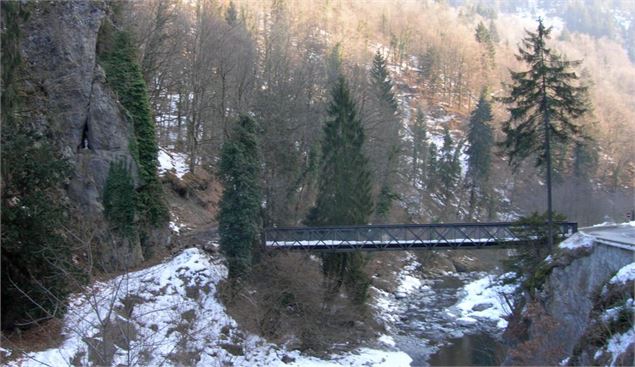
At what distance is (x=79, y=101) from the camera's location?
2198cm

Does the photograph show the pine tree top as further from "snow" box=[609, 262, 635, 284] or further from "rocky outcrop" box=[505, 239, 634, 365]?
"snow" box=[609, 262, 635, 284]

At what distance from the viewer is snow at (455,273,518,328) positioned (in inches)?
1179

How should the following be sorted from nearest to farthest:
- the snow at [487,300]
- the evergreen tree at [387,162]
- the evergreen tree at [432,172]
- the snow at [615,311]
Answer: the snow at [615,311] < the snow at [487,300] < the evergreen tree at [387,162] < the evergreen tree at [432,172]

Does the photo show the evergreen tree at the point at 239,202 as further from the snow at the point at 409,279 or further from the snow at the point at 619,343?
the snow at the point at 409,279

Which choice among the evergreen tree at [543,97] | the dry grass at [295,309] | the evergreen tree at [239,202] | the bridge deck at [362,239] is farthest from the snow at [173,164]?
the evergreen tree at [543,97]

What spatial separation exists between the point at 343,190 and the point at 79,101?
1408cm

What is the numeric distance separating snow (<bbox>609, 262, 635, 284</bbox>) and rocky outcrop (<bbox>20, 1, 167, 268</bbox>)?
16026mm

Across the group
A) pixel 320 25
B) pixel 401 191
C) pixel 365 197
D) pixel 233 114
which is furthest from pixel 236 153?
pixel 320 25

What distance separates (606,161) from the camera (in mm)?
72312

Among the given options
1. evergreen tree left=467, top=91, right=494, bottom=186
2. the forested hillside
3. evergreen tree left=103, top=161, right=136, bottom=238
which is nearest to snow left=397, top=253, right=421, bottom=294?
the forested hillside

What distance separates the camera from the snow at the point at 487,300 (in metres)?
29.9

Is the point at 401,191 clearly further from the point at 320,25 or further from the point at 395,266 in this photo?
the point at 320,25

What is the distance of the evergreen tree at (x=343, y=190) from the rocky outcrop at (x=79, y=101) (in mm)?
9781

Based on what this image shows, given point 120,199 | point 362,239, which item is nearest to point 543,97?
point 362,239
